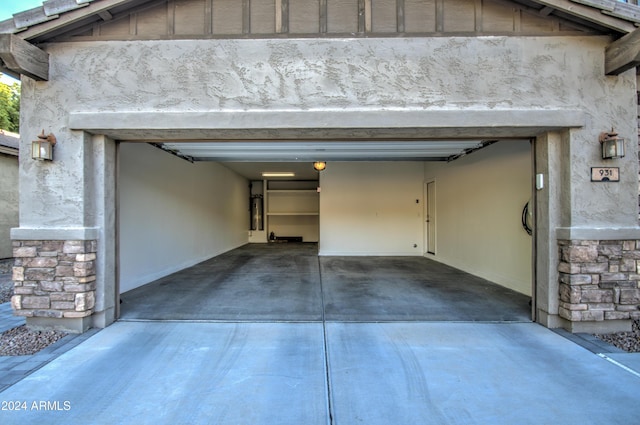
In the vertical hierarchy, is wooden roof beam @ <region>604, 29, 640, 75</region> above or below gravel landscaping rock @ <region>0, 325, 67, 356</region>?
above

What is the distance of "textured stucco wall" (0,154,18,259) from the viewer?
863 centimetres

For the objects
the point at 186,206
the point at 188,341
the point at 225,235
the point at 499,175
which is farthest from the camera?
the point at 225,235

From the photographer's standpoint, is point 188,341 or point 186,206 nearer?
point 188,341

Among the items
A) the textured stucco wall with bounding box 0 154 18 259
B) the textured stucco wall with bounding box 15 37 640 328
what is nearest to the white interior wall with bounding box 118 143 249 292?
the textured stucco wall with bounding box 15 37 640 328

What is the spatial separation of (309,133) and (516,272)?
4.14 meters

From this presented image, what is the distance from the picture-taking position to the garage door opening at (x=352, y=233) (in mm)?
5055

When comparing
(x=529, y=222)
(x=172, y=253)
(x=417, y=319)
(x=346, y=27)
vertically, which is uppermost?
(x=346, y=27)

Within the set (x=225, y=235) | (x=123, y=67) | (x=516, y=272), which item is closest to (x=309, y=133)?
(x=123, y=67)

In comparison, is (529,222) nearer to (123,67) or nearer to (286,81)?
(286,81)

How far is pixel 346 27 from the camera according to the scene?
11.8ft

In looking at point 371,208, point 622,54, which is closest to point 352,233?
point 371,208

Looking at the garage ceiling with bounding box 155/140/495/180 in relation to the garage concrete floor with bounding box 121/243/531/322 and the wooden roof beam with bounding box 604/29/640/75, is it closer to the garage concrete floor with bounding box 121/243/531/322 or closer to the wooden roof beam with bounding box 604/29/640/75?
the wooden roof beam with bounding box 604/29/640/75

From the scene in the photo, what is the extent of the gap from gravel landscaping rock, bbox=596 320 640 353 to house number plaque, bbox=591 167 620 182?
1632mm

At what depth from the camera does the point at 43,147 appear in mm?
3379
